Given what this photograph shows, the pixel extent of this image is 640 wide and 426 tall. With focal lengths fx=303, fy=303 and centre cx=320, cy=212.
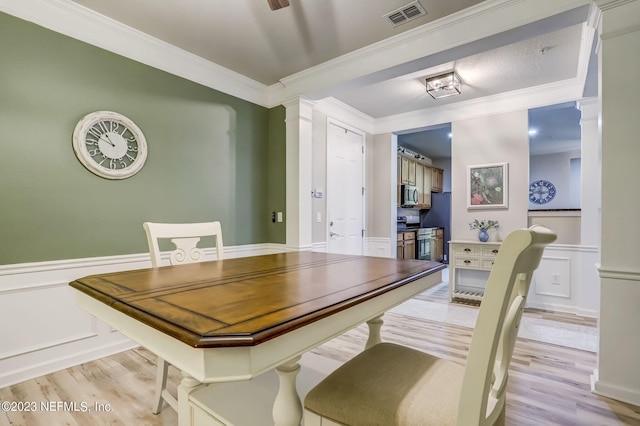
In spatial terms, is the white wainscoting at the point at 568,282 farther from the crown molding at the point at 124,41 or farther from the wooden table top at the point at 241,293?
the crown molding at the point at 124,41

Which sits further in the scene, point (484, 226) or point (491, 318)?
point (484, 226)

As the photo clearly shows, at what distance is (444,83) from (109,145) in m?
3.27

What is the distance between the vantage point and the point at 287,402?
99 cm

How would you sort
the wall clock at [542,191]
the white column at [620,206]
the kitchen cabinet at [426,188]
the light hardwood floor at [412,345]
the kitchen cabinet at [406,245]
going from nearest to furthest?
the light hardwood floor at [412,345]
the white column at [620,206]
the kitchen cabinet at [406,245]
the kitchen cabinet at [426,188]
the wall clock at [542,191]

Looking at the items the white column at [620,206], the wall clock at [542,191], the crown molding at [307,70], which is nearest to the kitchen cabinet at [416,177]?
the wall clock at [542,191]

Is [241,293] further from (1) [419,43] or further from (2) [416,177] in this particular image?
(2) [416,177]

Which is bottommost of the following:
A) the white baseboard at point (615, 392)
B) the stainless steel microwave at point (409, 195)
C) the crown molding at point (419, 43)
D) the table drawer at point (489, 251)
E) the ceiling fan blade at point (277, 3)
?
the white baseboard at point (615, 392)

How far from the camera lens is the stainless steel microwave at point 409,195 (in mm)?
5594

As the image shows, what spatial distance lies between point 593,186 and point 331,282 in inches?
143

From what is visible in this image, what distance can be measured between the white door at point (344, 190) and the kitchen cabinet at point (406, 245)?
1103mm

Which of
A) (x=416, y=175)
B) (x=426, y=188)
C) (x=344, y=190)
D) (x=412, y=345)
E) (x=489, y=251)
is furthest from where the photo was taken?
(x=426, y=188)

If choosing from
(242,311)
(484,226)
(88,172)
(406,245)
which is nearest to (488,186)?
(484,226)

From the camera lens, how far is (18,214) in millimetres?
2043

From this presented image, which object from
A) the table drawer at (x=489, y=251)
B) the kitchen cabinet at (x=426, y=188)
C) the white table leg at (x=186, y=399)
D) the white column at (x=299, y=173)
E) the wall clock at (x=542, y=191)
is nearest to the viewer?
the white table leg at (x=186, y=399)
